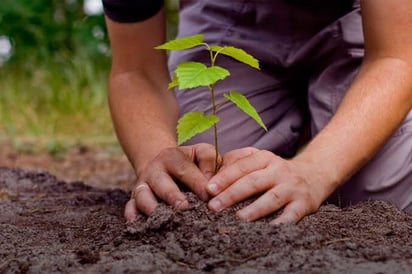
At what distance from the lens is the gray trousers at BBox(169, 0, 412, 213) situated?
260 centimetres

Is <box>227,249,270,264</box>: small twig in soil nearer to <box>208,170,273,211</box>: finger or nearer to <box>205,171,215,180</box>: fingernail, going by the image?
<box>208,170,273,211</box>: finger

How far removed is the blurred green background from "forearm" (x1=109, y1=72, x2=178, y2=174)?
8.01 ft

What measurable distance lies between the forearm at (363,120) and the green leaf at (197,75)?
347mm

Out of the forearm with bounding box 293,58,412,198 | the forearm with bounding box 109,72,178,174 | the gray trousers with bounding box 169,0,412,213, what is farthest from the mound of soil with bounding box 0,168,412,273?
the gray trousers with bounding box 169,0,412,213

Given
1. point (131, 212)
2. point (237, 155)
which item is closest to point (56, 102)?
point (131, 212)

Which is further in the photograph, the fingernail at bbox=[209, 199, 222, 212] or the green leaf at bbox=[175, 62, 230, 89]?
the fingernail at bbox=[209, 199, 222, 212]

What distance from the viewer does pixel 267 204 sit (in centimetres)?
179

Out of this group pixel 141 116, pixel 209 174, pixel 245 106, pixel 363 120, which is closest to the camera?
pixel 245 106

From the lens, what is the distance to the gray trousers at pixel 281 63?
260 cm

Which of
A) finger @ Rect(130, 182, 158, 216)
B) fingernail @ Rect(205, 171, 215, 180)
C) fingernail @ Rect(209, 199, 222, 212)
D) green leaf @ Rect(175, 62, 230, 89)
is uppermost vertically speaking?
green leaf @ Rect(175, 62, 230, 89)

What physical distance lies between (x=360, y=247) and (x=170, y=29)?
16.3 ft

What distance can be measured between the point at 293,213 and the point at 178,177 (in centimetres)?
28

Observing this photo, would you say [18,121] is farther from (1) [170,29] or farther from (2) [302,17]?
(2) [302,17]

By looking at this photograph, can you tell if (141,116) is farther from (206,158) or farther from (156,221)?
(156,221)
